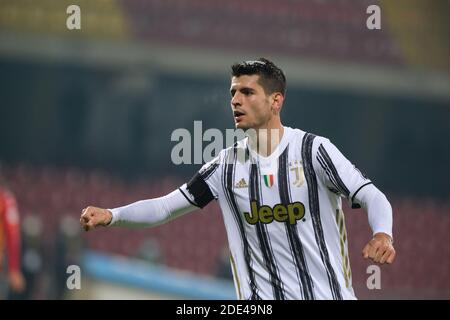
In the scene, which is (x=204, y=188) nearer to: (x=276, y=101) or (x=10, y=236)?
(x=276, y=101)

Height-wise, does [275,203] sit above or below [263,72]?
below

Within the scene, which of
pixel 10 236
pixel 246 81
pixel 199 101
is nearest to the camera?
pixel 246 81

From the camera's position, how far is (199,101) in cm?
2042

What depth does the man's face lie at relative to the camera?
4.84m

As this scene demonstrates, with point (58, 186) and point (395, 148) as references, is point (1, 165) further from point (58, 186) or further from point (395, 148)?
point (395, 148)

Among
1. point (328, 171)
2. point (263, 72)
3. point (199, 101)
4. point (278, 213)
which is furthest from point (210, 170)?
point (199, 101)

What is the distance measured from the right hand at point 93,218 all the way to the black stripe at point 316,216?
103cm

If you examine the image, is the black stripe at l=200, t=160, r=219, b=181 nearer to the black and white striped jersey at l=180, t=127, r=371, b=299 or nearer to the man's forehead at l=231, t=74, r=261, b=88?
the black and white striped jersey at l=180, t=127, r=371, b=299

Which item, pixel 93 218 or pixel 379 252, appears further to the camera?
pixel 93 218

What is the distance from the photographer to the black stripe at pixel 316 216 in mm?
4648

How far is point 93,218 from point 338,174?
122cm

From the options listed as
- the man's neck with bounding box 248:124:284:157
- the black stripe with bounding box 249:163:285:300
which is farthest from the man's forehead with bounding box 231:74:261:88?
the black stripe with bounding box 249:163:285:300

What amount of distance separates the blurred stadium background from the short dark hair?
12694mm

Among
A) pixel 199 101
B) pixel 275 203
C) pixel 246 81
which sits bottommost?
pixel 275 203
